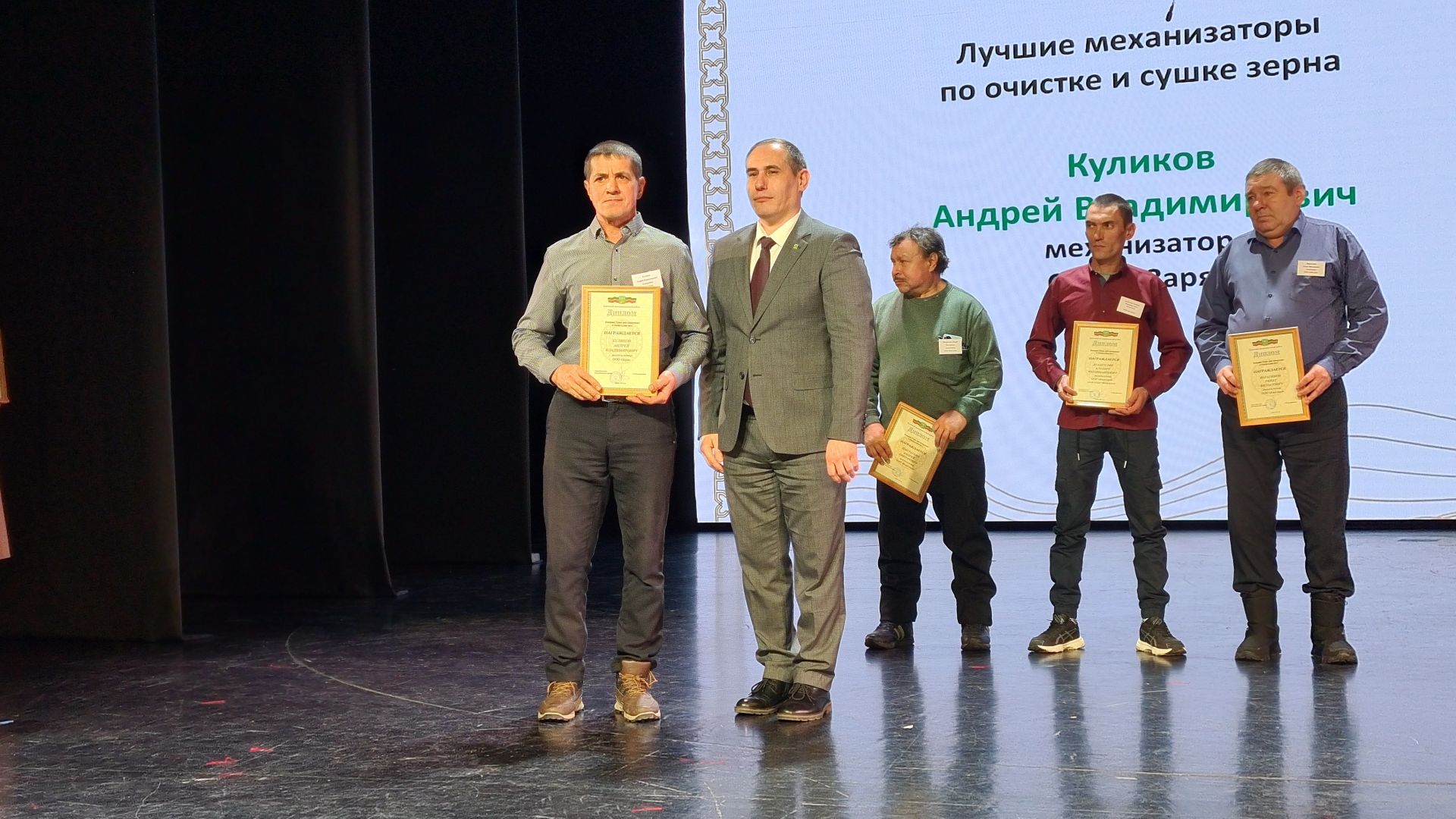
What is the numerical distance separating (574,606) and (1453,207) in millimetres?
5232

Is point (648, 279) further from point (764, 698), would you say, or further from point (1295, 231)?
point (1295, 231)

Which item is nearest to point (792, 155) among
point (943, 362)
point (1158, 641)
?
point (943, 362)

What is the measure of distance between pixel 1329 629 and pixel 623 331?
Answer: 2182 millimetres

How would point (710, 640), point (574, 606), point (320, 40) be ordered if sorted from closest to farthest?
point (574, 606)
point (710, 640)
point (320, 40)

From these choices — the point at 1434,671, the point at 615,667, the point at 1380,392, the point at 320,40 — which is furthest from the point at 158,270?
the point at 1380,392

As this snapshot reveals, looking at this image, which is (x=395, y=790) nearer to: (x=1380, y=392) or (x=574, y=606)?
(x=574, y=606)

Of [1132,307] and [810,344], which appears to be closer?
[810,344]

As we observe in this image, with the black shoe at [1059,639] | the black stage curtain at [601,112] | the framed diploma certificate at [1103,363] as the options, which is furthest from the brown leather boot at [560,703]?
the black stage curtain at [601,112]

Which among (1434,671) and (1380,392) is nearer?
(1434,671)

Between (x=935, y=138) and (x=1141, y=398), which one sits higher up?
(x=935, y=138)

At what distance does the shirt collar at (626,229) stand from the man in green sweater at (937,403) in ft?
3.43

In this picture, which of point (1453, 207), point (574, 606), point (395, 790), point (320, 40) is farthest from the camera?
point (1453, 207)

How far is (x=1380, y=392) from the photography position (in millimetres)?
6559

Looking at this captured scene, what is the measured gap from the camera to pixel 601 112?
7773 mm
